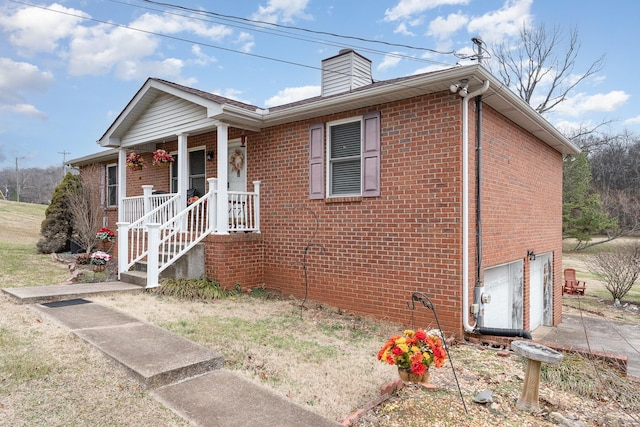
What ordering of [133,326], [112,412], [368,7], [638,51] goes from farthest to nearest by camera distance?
1. [638,51]
2. [368,7]
3. [133,326]
4. [112,412]

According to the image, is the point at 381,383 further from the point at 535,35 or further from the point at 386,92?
the point at 535,35

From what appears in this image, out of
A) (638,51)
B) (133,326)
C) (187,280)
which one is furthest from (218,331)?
(638,51)

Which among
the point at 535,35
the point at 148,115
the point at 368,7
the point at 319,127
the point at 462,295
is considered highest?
the point at 535,35

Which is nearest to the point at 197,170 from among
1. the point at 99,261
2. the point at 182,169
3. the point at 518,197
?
the point at 182,169

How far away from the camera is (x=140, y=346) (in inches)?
166

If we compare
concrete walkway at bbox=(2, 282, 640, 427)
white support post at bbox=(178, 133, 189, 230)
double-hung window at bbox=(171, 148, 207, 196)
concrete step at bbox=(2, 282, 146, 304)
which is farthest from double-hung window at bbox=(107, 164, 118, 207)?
concrete walkway at bbox=(2, 282, 640, 427)

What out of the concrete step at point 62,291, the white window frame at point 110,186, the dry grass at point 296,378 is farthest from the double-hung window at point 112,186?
the dry grass at point 296,378

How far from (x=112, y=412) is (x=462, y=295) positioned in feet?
15.0

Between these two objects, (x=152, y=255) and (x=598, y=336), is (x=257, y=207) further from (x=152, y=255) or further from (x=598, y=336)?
(x=598, y=336)

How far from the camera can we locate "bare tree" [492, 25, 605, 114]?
23.6m

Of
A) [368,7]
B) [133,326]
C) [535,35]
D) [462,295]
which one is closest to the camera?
[133,326]

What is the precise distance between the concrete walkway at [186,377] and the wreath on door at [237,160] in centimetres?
429

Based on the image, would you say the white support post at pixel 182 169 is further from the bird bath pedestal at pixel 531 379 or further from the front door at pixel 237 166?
the bird bath pedestal at pixel 531 379

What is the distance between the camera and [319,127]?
746 cm
